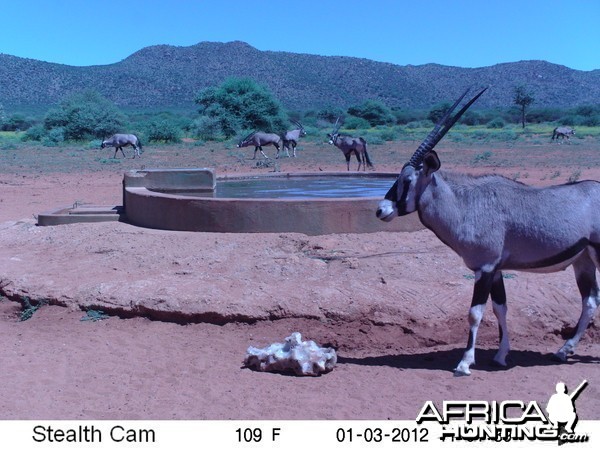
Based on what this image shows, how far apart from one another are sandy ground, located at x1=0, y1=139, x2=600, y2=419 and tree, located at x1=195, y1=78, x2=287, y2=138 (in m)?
36.7

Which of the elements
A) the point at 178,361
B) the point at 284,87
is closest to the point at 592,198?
the point at 178,361

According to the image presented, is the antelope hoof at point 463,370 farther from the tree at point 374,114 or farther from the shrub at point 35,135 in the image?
the tree at point 374,114

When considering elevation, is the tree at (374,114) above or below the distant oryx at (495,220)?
above

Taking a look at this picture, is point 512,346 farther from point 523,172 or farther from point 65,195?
point 523,172

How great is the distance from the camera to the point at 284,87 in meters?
93.5

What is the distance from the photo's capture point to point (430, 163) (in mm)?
5879

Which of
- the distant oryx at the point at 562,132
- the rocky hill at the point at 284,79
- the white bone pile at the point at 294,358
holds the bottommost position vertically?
the white bone pile at the point at 294,358

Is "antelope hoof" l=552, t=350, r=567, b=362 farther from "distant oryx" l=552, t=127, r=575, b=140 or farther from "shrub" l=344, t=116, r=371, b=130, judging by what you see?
"shrub" l=344, t=116, r=371, b=130

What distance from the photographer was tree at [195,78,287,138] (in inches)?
1832

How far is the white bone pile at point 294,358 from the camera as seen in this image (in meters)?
6.05

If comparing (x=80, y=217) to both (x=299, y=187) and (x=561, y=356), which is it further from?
(x=561, y=356)

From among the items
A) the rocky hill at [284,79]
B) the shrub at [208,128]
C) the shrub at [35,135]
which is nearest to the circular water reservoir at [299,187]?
the shrub at [208,128]

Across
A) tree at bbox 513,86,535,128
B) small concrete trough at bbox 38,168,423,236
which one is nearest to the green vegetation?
tree at bbox 513,86,535,128

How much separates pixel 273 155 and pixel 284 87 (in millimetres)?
62292
